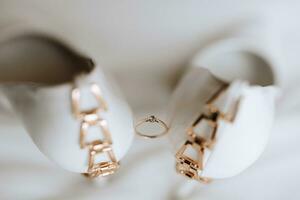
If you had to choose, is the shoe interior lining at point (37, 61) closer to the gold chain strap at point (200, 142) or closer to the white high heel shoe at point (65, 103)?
the white high heel shoe at point (65, 103)

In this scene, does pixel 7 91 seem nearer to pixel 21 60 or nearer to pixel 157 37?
pixel 21 60

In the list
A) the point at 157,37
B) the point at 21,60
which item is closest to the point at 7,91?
the point at 21,60

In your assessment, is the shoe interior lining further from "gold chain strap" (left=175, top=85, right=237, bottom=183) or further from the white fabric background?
"gold chain strap" (left=175, top=85, right=237, bottom=183)

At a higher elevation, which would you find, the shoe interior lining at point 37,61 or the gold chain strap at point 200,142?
the shoe interior lining at point 37,61

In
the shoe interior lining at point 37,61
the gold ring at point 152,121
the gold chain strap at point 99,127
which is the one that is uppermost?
the shoe interior lining at point 37,61

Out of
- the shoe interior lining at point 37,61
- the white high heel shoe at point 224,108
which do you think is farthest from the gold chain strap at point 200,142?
the shoe interior lining at point 37,61

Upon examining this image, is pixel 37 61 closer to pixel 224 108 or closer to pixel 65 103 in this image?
pixel 65 103
